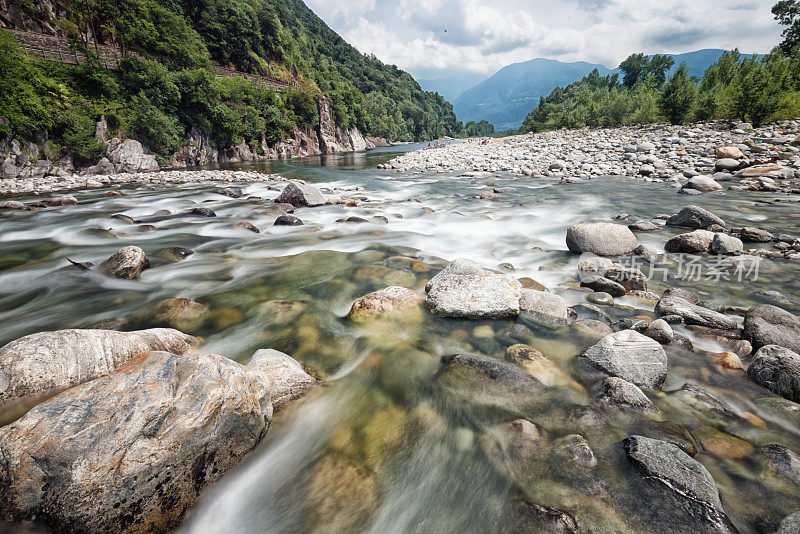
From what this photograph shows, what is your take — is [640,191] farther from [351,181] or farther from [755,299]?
[351,181]

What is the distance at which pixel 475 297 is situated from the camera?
4043 mm

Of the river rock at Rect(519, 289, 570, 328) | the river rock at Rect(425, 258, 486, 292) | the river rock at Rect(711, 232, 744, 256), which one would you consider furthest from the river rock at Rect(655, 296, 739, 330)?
the river rock at Rect(711, 232, 744, 256)

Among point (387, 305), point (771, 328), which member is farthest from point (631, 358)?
point (387, 305)

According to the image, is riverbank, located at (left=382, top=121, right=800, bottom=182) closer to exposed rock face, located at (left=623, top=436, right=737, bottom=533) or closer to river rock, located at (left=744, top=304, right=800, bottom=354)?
river rock, located at (left=744, top=304, right=800, bottom=354)

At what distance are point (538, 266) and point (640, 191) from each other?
10167mm

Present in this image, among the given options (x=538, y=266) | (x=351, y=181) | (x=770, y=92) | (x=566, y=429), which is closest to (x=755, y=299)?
(x=538, y=266)

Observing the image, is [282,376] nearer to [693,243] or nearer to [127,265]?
[127,265]

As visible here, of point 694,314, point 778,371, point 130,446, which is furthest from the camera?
point 694,314

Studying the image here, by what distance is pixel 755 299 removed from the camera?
Result: 4520 millimetres

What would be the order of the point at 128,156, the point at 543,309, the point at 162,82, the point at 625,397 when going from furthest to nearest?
the point at 162,82 < the point at 128,156 < the point at 543,309 < the point at 625,397

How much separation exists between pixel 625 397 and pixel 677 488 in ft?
2.64

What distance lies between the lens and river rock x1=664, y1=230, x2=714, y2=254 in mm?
6145

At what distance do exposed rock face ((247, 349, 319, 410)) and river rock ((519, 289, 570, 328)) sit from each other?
8.79 ft

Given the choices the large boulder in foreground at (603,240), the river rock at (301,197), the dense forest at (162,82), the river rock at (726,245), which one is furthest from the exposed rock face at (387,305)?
the dense forest at (162,82)
